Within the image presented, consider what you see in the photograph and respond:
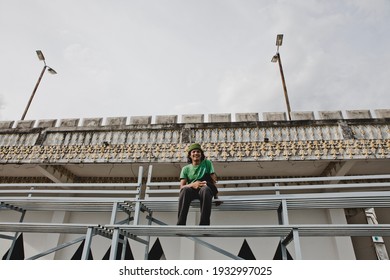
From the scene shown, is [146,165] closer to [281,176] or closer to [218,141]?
[218,141]

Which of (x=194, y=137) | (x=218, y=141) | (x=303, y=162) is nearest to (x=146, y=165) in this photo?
(x=194, y=137)

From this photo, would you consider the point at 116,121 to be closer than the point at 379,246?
Yes

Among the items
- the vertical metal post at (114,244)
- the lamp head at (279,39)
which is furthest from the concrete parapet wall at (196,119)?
the lamp head at (279,39)

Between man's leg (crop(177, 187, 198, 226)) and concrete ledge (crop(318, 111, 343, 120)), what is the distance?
433 cm

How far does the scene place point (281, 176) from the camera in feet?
22.1

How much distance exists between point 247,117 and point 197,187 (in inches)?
Result: 129

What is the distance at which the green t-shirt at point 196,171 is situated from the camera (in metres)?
4.28

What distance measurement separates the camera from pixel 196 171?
4312 mm

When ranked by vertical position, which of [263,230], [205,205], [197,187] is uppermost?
[197,187]

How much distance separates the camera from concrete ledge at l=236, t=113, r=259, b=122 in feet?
21.7

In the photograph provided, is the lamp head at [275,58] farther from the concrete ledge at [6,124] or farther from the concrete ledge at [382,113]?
the concrete ledge at [6,124]

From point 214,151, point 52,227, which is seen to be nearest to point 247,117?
point 214,151

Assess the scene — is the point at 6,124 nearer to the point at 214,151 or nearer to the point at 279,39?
the point at 214,151

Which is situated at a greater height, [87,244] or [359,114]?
[359,114]
